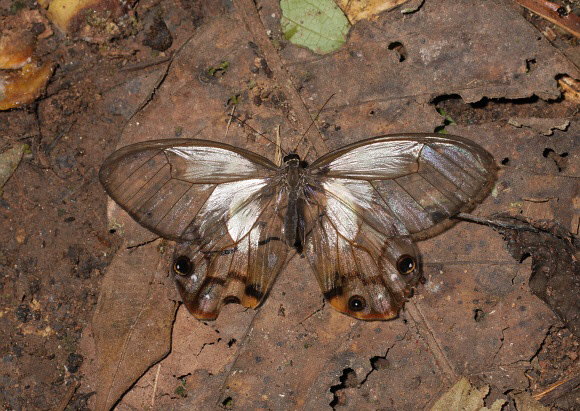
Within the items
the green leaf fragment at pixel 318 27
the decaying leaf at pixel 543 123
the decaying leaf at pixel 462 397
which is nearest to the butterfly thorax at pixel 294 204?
the green leaf fragment at pixel 318 27

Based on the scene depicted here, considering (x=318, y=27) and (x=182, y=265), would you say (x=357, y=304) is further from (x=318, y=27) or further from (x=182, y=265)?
(x=318, y=27)

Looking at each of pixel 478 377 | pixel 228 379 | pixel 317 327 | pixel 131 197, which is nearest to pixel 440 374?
A: pixel 478 377

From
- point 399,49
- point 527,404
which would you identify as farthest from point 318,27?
point 527,404

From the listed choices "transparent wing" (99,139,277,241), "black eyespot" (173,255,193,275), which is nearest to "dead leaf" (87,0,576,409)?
"transparent wing" (99,139,277,241)

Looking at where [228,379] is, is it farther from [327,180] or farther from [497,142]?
[497,142]

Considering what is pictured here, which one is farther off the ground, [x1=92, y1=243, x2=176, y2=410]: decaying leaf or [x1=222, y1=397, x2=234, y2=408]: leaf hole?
[x1=92, y1=243, x2=176, y2=410]: decaying leaf

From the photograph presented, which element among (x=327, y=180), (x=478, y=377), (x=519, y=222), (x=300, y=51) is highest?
(x=300, y=51)

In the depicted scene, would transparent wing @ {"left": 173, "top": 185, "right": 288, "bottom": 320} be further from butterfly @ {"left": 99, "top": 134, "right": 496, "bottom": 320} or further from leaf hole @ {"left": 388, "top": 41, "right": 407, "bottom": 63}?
leaf hole @ {"left": 388, "top": 41, "right": 407, "bottom": 63}

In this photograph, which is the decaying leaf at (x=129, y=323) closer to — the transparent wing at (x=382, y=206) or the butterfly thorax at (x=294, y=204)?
the butterfly thorax at (x=294, y=204)
